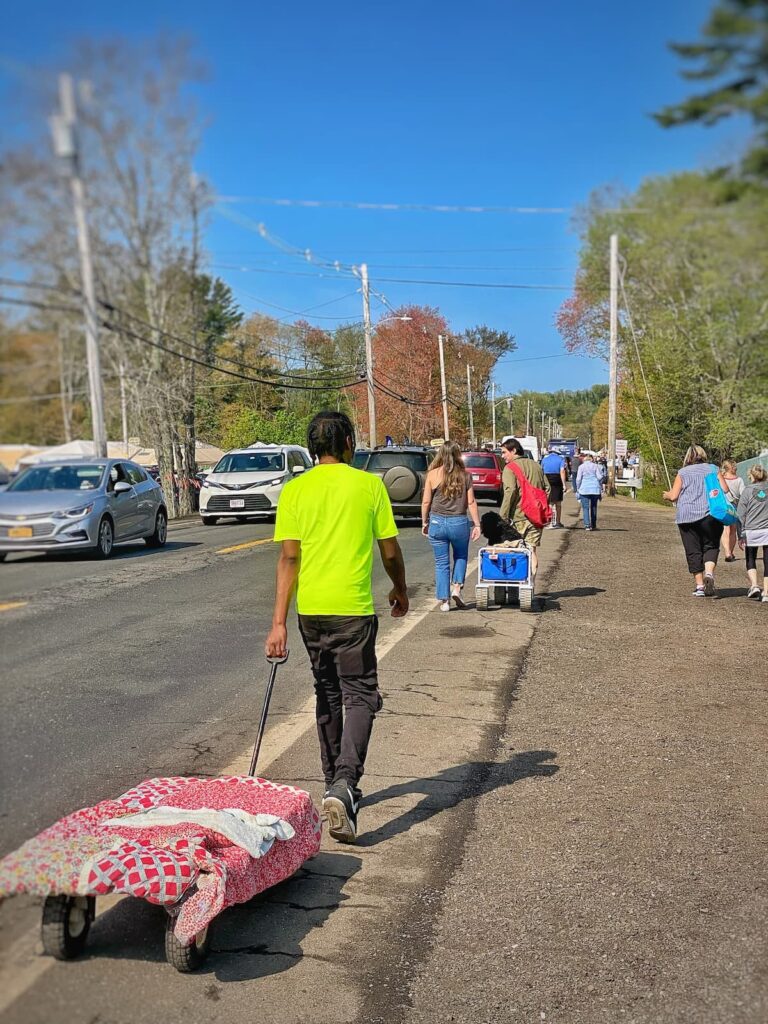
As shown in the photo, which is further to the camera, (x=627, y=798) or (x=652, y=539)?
(x=652, y=539)

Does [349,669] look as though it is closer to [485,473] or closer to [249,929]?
[249,929]

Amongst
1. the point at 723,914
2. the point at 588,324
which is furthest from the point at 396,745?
the point at 588,324

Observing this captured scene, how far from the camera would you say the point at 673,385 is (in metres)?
2.14

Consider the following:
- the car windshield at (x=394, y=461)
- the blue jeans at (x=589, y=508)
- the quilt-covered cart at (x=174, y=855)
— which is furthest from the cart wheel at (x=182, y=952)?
the car windshield at (x=394, y=461)

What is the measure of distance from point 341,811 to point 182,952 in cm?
123

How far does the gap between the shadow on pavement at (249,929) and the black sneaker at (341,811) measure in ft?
0.69

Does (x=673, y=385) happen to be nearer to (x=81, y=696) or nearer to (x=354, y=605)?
(x=354, y=605)

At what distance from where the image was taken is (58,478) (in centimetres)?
216

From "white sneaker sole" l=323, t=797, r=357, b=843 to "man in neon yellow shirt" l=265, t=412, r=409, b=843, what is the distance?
0.02m

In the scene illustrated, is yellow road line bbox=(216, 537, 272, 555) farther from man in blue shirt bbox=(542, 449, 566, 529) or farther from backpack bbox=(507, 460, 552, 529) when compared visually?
man in blue shirt bbox=(542, 449, 566, 529)

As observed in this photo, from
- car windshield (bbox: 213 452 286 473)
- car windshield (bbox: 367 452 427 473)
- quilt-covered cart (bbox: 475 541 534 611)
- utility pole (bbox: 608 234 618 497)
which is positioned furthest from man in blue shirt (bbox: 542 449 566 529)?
utility pole (bbox: 608 234 618 497)

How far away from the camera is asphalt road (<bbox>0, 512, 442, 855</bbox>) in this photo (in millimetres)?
2502

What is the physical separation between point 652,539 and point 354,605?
58.9 feet

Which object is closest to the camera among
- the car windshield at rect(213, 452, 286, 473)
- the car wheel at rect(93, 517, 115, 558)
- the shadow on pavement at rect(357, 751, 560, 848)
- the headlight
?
the headlight
